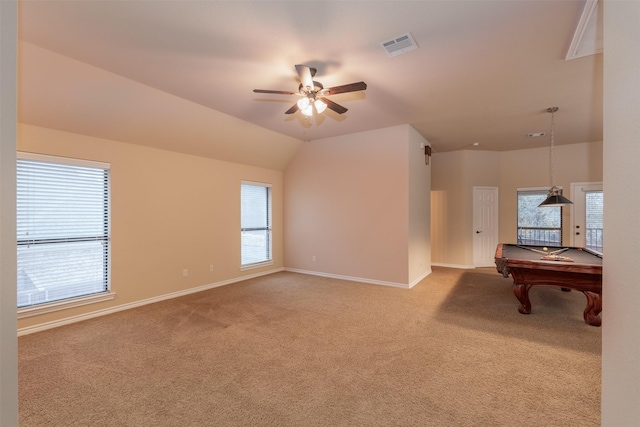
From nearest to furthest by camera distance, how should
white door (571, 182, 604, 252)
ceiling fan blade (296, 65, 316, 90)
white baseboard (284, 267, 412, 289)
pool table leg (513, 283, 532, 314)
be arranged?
ceiling fan blade (296, 65, 316, 90), pool table leg (513, 283, 532, 314), white baseboard (284, 267, 412, 289), white door (571, 182, 604, 252)

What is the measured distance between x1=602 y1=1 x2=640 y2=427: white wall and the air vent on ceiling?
4.88 ft

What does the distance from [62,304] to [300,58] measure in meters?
4.09

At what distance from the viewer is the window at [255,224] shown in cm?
609

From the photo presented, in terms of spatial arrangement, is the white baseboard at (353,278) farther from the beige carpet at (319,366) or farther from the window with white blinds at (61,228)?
the window with white blinds at (61,228)

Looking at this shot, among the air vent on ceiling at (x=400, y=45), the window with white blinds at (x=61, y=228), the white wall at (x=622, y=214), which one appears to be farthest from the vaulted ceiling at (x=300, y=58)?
the white wall at (x=622, y=214)

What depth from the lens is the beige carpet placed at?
2.00 m

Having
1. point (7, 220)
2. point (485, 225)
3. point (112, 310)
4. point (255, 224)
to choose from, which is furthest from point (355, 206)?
point (7, 220)

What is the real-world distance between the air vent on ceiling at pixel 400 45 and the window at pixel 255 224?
13.5 feet

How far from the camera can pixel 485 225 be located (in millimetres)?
7152

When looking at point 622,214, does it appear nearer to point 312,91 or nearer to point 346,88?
point 346,88

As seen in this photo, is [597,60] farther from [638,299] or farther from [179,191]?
[179,191]

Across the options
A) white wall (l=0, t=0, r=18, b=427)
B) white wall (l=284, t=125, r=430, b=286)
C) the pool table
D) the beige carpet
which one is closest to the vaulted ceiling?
white wall (l=284, t=125, r=430, b=286)

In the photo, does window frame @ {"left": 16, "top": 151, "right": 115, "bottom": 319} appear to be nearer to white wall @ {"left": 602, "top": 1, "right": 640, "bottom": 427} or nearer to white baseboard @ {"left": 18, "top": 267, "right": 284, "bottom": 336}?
white baseboard @ {"left": 18, "top": 267, "right": 284, "bottom": 336}

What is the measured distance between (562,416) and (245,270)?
17.0 feet
